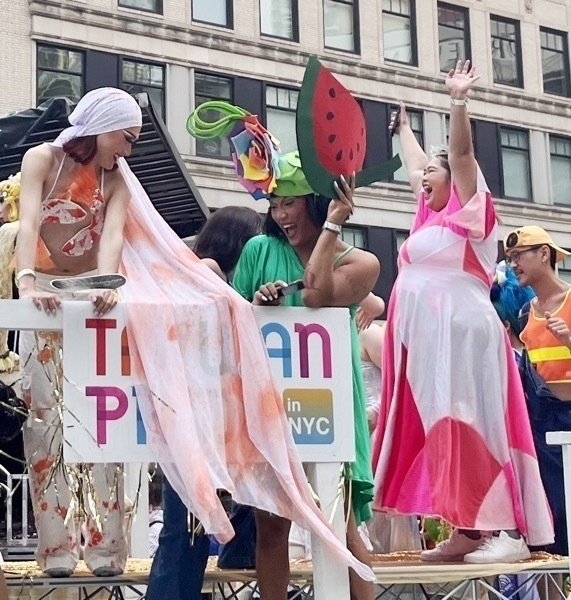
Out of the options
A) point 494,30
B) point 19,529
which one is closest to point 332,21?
point 494,30

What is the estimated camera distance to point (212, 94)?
2525 centimetres

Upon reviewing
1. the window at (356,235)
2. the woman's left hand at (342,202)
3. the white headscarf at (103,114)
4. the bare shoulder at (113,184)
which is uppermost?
the window at (356,235)

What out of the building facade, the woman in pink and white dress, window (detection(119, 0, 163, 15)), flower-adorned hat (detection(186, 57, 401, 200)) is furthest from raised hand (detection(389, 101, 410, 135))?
window (detection(119, 0, 163, 15))

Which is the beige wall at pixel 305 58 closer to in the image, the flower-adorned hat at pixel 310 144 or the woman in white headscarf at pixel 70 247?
the woman in white headscarf at pixel 70 247

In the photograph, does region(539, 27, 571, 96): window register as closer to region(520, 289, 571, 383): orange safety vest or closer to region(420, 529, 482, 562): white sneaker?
region(520, 289, 571, 383): orange safety vest

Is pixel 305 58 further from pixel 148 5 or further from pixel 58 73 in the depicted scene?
pixel 58 73

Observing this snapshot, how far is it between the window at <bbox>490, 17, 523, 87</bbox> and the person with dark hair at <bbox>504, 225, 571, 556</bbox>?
24804mm

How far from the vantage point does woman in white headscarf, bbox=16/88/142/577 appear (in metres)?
3.86

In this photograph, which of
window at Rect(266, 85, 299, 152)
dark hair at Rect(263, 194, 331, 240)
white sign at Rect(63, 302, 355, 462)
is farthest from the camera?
window at Rect(266, 85, 299, 152)

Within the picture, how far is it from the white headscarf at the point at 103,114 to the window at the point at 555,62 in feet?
91.5

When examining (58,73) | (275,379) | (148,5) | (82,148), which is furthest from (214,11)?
(275,379)

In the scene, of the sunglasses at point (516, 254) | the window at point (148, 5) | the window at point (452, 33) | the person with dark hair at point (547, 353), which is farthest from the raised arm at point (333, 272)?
the window at point (452, 33)

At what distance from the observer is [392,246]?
27.0 meters

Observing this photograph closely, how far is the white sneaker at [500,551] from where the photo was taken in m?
4.60
